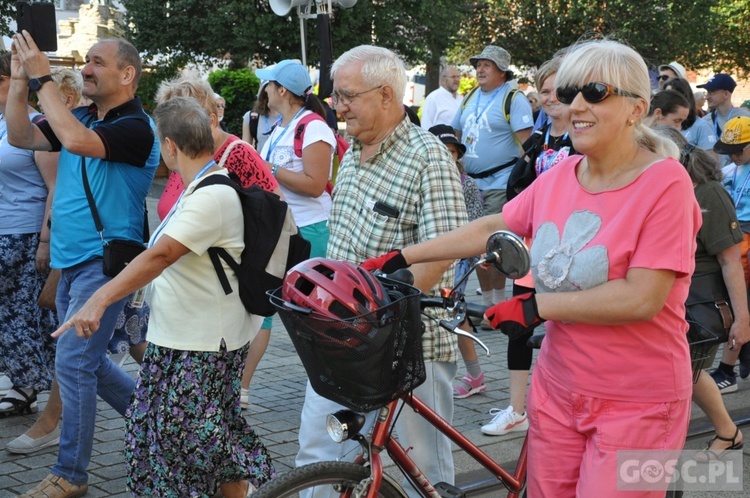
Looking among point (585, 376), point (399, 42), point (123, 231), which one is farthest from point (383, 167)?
point (399, 42)

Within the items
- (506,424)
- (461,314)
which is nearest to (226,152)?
(506,424)

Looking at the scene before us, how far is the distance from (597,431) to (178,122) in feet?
7.09

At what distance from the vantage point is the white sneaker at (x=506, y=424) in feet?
18.1

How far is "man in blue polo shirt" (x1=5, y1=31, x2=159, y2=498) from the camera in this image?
14.6ft

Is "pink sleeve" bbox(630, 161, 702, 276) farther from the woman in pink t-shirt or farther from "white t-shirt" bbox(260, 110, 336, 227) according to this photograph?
"white t-shirt" bbox(260, 110, 336, 227)

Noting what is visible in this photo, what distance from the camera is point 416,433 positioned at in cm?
368

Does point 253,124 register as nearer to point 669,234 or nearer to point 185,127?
point 185,127

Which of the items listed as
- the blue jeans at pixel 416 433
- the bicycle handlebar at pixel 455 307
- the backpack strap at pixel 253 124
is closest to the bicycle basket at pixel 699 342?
the blue jeans at pixel 416 433

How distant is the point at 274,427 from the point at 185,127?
2.19 m

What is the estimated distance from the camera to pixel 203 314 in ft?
13.2

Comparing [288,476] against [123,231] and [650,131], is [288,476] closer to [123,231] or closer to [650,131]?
[650,131]

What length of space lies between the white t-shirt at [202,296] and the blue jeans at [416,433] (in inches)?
21.9

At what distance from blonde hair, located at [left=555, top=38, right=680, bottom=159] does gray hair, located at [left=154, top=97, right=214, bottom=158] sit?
1731 mm

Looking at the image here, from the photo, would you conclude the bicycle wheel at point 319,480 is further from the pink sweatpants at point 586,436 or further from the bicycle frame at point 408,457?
the pink sweatpants at point 586,436
